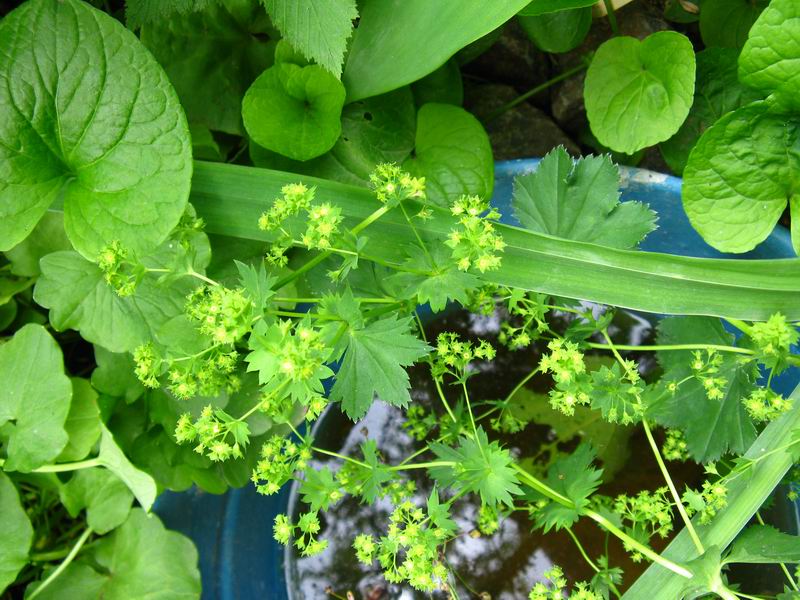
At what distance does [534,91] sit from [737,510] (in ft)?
2.67

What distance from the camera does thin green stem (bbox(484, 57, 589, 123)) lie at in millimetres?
1290

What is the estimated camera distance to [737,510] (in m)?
0.81

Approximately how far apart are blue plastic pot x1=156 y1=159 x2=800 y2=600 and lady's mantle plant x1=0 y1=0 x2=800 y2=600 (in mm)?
150

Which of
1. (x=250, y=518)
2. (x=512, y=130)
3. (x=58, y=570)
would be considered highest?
(x=512, y=130)

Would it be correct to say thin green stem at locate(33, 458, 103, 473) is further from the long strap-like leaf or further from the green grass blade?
the green grass blade

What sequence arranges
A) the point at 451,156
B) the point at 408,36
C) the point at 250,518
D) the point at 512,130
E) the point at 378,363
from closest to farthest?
the point at 378,363 < the point at 408,36 < the point at 451,156 < the point at 250,518 < the point at 512,130

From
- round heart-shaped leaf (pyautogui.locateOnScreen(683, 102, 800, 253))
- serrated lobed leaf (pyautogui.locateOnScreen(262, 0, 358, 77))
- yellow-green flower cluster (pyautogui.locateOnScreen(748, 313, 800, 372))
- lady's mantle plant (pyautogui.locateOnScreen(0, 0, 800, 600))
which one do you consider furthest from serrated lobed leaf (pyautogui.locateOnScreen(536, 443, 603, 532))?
serrated lobed leaf (pyautogui.locateOnScreen(262, 0, 358, 77))

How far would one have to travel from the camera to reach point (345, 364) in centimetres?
76

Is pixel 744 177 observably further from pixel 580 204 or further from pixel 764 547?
pixel 764 547

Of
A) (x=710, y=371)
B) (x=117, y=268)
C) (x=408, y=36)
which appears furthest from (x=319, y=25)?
(x=710, y=371)

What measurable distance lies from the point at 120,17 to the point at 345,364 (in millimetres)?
746

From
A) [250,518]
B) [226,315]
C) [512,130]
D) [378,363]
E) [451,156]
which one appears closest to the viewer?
[226,315]

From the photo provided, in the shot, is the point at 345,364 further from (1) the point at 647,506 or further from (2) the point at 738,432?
(2) the point at 738,432

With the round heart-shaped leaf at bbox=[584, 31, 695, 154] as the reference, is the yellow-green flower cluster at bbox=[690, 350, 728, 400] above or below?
below
